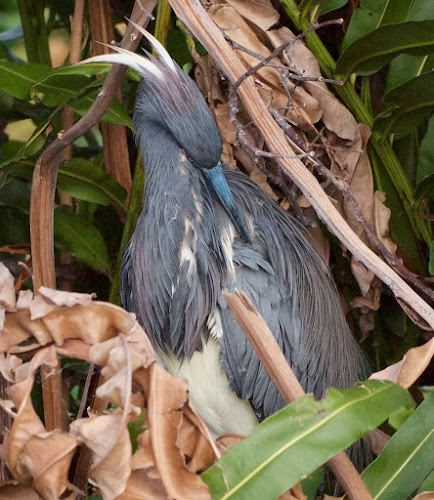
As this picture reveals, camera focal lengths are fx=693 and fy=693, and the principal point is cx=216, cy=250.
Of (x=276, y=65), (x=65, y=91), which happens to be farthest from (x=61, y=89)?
(x=276, y=65)

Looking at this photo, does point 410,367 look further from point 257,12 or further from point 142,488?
point 257,12

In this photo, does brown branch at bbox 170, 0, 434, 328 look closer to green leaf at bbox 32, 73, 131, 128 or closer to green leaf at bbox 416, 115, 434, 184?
green leaf at bbox 32, 73, 131, 128

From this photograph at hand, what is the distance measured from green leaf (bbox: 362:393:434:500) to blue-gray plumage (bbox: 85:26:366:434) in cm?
33

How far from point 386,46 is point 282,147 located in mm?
369

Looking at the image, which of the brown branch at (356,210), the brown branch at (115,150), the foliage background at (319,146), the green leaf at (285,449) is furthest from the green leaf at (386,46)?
the green leaf at (285,449)

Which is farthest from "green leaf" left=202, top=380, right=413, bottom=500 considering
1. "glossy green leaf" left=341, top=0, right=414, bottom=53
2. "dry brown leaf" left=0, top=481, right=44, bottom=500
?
"glossy green leaf" left=341, top=0, right=414, bottom=53

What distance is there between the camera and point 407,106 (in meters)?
1.50

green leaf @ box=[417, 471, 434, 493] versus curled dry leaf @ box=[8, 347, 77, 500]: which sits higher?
curled dry leaf @ box=[8, 347, 77, 500]

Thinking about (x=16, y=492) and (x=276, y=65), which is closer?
(x=16, y=492)

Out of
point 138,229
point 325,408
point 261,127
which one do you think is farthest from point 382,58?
point 325,408

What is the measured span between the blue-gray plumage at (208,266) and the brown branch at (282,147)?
0.09 m

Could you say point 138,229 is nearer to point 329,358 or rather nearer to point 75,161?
point 75,161

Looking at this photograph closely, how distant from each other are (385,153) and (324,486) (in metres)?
0.81

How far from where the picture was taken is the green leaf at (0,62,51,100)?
56.4 inches
